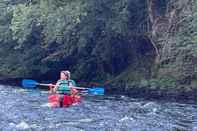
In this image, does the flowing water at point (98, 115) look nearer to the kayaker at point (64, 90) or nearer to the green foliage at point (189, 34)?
the kayaker at point (64, 90)

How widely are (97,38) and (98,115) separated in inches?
497

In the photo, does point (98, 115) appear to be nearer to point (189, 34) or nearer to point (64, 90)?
point (64, 90)

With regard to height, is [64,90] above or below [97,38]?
below

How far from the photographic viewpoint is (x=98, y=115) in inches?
953

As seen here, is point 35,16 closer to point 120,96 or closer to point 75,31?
point 75,31

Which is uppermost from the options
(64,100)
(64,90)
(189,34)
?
(189,34)

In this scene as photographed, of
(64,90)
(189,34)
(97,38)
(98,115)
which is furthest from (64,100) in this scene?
(97,38)

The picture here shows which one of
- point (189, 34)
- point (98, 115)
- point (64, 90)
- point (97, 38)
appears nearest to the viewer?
point (98, 115)

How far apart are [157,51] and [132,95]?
426 cm

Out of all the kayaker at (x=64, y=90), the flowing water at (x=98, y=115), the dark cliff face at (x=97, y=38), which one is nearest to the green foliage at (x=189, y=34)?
the dark cliff face at (x=97, y=38)

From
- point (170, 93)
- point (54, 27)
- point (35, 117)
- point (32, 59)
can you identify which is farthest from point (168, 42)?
point (35, 117)

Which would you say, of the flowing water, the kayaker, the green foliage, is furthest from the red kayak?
the green foliage

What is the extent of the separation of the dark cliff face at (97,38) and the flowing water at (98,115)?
5.39 meters

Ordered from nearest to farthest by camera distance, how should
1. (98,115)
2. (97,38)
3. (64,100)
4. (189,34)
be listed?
1. (98,115)
2. (64,100)
3. (189,34)
4. (97,38)
